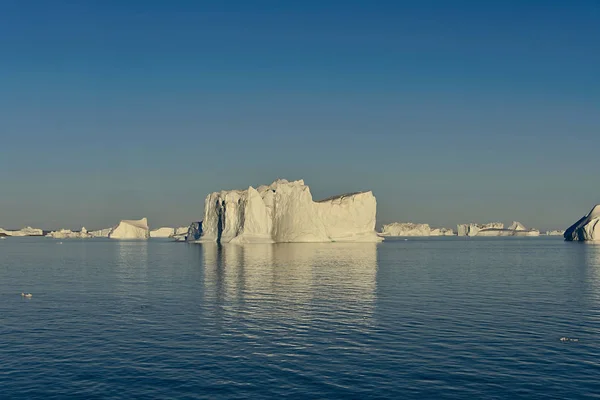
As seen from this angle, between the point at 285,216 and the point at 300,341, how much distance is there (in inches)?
5379

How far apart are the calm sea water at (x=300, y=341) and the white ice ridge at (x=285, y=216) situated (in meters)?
103

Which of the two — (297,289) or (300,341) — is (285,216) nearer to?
(297,289)

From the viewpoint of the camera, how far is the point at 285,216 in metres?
166

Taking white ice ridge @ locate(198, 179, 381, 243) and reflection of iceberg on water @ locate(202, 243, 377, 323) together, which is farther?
white ice ridge @ locate(198, 179, 381, 243)

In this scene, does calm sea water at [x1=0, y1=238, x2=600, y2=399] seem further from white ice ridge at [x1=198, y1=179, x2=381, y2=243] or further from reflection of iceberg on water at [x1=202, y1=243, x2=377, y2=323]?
white ice ridge at [x1=198, y1=179, x2=381, y2=243]

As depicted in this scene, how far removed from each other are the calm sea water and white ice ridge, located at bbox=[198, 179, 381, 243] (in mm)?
103448

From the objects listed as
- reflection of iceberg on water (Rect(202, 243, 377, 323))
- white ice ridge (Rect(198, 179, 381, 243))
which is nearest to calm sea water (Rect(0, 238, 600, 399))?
reflection of iceberg on water (Rect(202, 243, 377, 323))

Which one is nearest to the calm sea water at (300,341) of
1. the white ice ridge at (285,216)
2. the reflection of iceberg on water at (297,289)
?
the reflection of iceberg on water at (297,289)

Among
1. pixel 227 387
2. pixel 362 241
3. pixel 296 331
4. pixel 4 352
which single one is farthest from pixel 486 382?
pixel 362 241

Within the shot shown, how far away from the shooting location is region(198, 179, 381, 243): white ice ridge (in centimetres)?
15775

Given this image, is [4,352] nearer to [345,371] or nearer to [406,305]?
[345,371]

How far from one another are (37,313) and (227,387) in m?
22.2

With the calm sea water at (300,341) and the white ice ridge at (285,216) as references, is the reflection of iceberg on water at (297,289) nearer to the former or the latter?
the calm sea water at (300,341)

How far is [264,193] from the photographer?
167125 millimetres
